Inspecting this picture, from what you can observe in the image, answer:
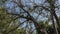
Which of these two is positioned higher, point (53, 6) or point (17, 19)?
point (53, 6)

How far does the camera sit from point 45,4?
40.8 feet

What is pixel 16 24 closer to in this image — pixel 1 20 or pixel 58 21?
pixel 1 20

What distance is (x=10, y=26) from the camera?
480 inches

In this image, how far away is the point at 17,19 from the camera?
12.4m

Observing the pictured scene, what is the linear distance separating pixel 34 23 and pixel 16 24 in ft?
3.59

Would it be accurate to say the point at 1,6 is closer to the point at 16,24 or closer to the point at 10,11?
the point at 10,11

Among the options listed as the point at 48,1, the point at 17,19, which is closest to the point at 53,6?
the point at 48,1

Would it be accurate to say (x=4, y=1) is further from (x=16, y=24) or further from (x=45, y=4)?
(x=45, y=4)

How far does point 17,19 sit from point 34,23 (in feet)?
3.46

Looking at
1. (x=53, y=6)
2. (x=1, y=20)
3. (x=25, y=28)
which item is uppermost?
(x=53, y=6)

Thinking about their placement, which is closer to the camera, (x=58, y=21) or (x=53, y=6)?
(x=53, y=6)

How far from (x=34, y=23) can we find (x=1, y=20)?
2.00 metres

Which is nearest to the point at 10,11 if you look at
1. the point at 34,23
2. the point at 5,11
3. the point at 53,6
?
the point at 5,11

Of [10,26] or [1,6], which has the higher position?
[1,6]
